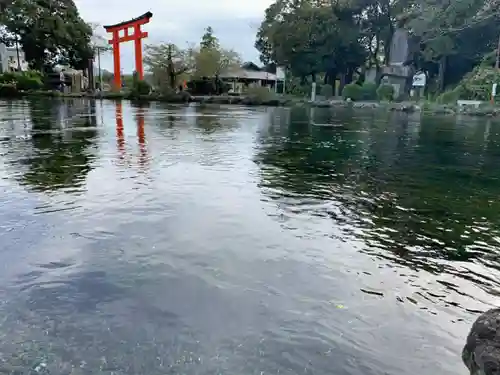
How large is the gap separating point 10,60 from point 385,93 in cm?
4274

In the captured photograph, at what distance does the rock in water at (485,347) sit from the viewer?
94.6 inches

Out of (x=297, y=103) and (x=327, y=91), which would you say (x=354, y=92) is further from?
(x=297, y=103)

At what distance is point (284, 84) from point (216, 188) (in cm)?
4599

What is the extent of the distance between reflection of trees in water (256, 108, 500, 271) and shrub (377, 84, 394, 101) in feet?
79.7

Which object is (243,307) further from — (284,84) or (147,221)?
(284,84)

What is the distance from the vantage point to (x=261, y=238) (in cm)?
510

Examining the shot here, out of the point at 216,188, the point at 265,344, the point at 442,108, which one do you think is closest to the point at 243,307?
the point at 265,344

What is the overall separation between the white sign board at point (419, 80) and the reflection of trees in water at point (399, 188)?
2543cm

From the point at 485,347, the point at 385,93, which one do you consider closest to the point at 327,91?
the point at 385,93

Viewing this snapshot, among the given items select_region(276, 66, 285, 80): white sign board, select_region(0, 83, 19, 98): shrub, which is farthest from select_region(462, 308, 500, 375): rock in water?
select_region(276, 66, 285, 80): white sign board

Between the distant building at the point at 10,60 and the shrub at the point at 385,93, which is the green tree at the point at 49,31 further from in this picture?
the shrub at the point at 385,93

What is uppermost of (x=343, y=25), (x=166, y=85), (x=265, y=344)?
(x=343, y=25)

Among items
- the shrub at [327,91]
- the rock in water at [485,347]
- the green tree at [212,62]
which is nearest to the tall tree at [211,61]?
the green tree at [212,62]

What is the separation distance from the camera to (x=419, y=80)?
126 ft
